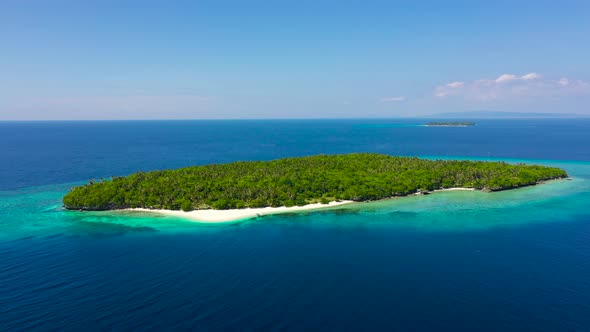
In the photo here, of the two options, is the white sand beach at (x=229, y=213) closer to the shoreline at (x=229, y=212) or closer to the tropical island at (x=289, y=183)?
the shoreline at (x=229, y=212)

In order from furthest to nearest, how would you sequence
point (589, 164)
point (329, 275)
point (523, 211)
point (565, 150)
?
point (565, 150) < point (589, 164) < point (523, 211) < point (329, 275)

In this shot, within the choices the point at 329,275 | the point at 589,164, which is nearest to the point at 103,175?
the point at 329,275

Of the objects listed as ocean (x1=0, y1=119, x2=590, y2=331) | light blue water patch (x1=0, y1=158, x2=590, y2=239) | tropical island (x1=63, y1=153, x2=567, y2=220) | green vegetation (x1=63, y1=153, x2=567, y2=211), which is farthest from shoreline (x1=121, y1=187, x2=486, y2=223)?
ocean (x1=0, y1=119, x2=590, y2=331)

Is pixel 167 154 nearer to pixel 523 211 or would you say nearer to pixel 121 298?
pixel 121 298

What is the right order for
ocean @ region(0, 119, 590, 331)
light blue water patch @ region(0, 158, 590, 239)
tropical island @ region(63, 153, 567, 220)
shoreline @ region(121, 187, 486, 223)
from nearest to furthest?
ocean @ region(0, 119, 590, 331) < light blue water patch @ region(0, 158, 590, 239) < shoreline @ region(121, 187, 486, 223) < tropical island @ region(63, 153, 567, 220)

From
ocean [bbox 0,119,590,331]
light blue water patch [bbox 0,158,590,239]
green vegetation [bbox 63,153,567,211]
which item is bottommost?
ocean [bbox 0,119,590,331]

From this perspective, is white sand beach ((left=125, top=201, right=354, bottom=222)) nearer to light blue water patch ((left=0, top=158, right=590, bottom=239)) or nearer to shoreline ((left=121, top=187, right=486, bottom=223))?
shoreline ((left=121, top=187, right=486, bottom=223))

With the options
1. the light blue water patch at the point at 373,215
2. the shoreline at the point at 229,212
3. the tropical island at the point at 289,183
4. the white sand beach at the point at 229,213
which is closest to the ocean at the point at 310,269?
the light blue water patch at the point at 373,215
